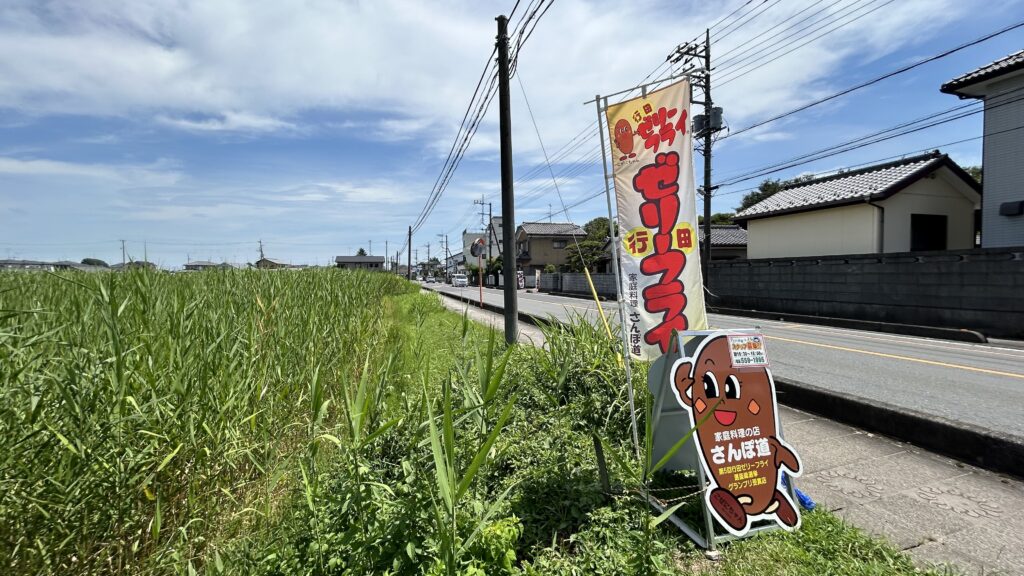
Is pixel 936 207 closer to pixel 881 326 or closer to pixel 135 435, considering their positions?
pixel 881 326

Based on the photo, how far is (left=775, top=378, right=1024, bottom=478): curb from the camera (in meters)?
3.05

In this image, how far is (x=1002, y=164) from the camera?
12086 millimetres

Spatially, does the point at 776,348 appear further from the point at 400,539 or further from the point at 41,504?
the point at 41,504

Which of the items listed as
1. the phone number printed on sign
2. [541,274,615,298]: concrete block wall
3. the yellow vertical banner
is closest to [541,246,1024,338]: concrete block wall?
[541,274,615,298]: concrete block wall

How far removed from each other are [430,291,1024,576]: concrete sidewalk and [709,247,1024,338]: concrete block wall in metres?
9.72

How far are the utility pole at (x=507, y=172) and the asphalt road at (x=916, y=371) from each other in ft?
3.95

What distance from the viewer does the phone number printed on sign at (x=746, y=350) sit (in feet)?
8.32

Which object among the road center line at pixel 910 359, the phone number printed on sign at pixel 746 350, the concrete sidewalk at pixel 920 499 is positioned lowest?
the road center line at pixel 910 359

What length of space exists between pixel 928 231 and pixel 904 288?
5.81 m

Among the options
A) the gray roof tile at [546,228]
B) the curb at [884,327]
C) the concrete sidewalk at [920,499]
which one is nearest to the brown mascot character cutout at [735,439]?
the concrete sidewalk at [920,499]

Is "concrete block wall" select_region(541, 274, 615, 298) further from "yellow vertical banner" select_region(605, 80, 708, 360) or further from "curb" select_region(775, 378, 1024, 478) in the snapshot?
"yellow vertical banner" select_region(605, 80, 708, 360)

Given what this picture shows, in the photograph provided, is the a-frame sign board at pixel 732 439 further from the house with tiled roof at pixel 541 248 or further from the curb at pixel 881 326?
the house with tiled roof at pixel 541 248

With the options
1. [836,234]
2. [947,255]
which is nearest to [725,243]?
[836,234]

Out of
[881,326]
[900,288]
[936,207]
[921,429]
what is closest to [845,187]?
[936,207]
